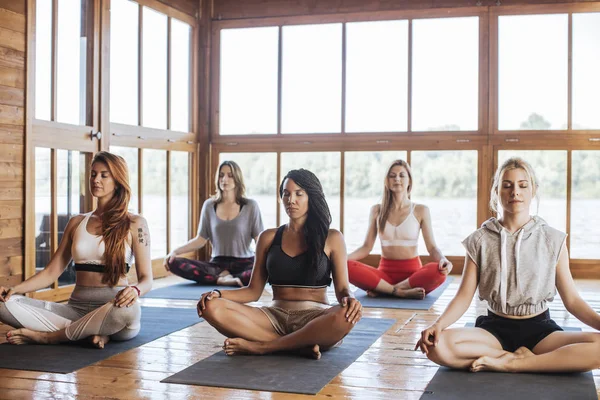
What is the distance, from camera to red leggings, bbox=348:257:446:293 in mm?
5613

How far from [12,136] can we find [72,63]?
891mm

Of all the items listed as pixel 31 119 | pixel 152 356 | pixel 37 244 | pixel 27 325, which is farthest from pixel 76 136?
pixel 152 356

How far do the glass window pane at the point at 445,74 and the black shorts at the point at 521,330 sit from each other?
14.2 feet

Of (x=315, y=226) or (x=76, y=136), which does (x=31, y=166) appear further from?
(x=315, y=226)

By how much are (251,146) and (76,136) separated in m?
2.40

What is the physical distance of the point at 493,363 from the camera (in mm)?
3213

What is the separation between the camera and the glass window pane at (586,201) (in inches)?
281

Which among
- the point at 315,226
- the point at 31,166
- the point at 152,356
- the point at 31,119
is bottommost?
the point at 152,356

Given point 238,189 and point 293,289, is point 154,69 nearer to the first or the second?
point 238,189

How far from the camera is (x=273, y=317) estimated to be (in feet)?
12.0

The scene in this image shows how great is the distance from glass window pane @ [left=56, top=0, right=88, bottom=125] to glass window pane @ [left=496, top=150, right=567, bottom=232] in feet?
13.0

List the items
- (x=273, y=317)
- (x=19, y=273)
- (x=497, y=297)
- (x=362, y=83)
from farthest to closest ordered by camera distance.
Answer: (x=362, y=83)
(x=19, y=273)
(x=273, y=317)
(x=497, y=297)

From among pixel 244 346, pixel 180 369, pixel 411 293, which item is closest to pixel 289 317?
pixel 244 346

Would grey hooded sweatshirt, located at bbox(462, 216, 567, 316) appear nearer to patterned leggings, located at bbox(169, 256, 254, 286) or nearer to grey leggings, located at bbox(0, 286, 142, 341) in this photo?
grey leggings, located at bbox(0, 286, 142, 341)
